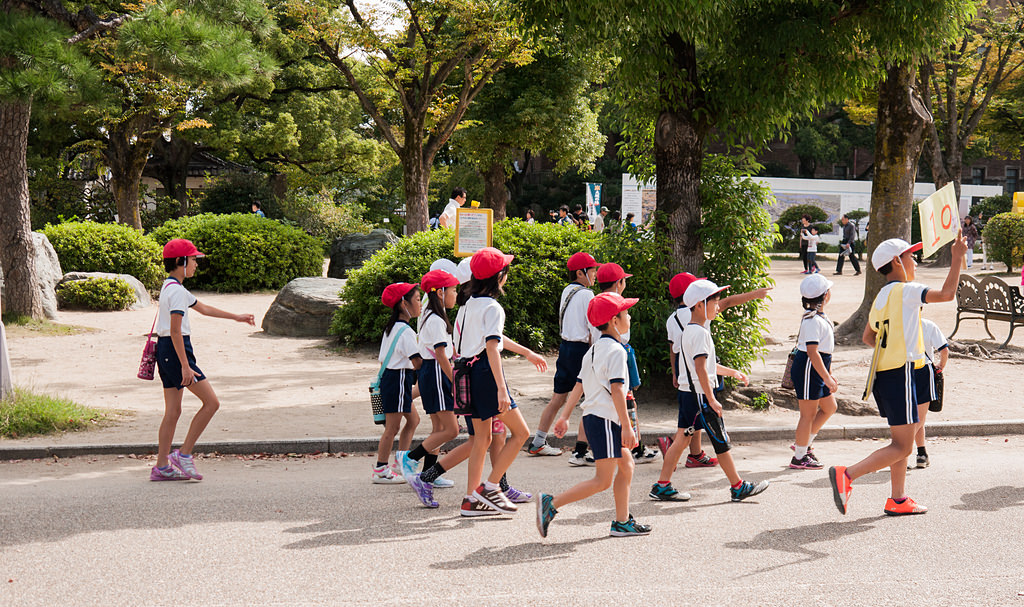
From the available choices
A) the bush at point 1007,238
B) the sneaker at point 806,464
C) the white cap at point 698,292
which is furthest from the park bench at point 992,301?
the bush at point 1007,238

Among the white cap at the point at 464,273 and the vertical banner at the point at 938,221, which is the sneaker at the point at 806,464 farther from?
the white cap at the point at 464,273

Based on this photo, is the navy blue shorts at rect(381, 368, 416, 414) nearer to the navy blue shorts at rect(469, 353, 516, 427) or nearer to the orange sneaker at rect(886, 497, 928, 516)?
the navy blue shorts at rect(469, 353, 516, 427)

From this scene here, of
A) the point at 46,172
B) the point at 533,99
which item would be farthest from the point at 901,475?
the point at 46,172

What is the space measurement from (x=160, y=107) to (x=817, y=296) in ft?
72.3

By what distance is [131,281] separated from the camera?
683 inches

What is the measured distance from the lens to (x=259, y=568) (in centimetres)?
452

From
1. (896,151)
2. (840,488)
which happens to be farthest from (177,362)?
(896,151)

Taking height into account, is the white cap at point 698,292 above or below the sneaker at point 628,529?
above

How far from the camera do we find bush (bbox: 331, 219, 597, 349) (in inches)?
480

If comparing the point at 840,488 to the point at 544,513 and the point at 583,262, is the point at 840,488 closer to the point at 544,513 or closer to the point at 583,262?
the point at 544,513

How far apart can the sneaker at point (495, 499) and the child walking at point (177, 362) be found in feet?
6.75

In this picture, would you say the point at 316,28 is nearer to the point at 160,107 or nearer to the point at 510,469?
the point at 160,107

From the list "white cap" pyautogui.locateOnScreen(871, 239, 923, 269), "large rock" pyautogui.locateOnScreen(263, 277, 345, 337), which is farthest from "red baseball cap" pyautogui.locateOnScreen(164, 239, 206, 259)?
"large rock" pyautogui.locateOnScreen(263, 277, 345, 337)

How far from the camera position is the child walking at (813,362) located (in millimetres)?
6484
